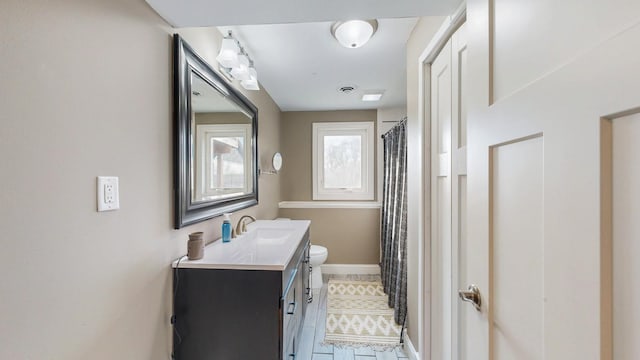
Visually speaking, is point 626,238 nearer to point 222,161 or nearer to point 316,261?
point 222,161

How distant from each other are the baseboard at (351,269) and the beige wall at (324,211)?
5 cm

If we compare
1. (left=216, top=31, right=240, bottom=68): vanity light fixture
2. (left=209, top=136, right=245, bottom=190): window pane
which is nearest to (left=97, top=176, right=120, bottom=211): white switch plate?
(left=209, top=136, right=245, bottom=190): window pane

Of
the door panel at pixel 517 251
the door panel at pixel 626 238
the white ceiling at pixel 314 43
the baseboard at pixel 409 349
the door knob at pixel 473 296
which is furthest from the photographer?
the baseboard at pixel 409 349

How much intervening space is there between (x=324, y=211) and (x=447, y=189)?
91.5 inches

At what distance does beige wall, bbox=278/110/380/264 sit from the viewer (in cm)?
348

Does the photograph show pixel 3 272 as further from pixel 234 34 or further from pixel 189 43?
pixel 234 34

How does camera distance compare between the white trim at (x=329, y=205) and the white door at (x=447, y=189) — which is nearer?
the white door at (x=447, y=189)

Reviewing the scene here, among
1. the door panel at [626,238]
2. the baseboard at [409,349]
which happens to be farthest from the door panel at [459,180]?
the door panel at [626,238]

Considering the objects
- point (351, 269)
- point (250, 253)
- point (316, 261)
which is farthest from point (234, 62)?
point (351, 269)

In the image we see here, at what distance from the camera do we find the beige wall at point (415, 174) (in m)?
1.55

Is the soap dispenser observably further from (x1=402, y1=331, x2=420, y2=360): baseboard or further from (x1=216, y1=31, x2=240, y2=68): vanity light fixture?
(x1=402, y1=331, x2=420, y2=360): baseboard

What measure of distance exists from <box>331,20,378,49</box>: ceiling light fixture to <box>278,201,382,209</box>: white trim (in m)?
2.19

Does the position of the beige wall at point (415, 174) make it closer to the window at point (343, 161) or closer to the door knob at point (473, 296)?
the door knob at point (473, 296)

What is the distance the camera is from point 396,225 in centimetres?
244
